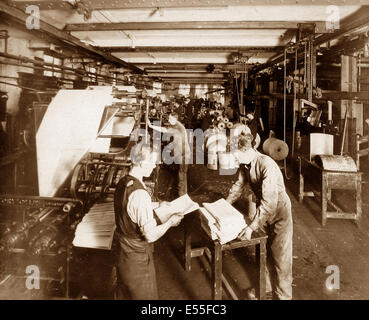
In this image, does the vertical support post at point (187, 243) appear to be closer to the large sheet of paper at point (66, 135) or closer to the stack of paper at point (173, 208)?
the stack of paper at point (173, 208)

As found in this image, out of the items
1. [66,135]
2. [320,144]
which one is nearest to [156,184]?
[66,135]

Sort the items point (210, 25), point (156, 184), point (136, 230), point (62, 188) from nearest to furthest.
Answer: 1. point (136, 230)
2. point (62, 188)
3. point (210, 25)
4. point (156, 184)

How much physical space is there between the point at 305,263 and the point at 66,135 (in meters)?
4.04

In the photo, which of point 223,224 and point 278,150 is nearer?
point 223,224

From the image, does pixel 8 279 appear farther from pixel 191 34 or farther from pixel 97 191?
pixel 191 34

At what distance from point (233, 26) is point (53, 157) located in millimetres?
3383

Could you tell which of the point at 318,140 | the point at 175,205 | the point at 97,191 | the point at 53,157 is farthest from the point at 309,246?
the point at 53,157

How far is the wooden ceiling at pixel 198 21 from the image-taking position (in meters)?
3.53

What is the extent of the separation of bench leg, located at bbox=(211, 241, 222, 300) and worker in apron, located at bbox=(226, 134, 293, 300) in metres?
0.52

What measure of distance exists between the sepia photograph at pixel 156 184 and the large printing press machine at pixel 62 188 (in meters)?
0.02

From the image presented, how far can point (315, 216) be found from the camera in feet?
19.2

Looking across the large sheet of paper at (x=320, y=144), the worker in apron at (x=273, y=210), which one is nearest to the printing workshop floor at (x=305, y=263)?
the worker in apron at (x=273, y=210)

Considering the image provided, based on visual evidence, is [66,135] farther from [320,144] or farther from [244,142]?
[320,144]

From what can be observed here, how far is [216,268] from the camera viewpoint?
2766mm
